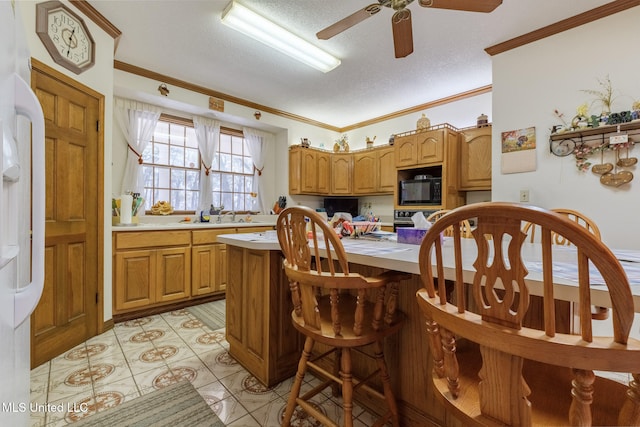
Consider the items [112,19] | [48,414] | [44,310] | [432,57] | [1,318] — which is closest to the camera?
Result: [1,318]

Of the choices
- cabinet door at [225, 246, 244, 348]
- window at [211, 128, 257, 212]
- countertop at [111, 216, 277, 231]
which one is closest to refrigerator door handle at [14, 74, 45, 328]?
cabinet door at [225, 246, 244, 348]

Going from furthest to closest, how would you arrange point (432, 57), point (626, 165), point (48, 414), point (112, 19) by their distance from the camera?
point (432, 57) → point (112, 19) → point (626, 165) → point (48, 414)

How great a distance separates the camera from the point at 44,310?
1.96 metres

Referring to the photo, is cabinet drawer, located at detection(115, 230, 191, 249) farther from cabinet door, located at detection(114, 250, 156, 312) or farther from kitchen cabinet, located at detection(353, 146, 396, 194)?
kitchen cabinet, located at detection(353, 146, 396, 194)

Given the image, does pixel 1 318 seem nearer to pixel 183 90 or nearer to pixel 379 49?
pixel 379 49

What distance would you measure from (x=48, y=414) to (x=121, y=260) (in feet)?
4.68

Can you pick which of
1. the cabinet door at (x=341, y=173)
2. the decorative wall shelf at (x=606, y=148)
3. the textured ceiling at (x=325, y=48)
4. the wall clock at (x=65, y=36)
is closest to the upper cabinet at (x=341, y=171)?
the cabinet door at (x=341, y=173)

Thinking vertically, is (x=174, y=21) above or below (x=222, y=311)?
above

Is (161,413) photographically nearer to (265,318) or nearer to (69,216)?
(265,318)

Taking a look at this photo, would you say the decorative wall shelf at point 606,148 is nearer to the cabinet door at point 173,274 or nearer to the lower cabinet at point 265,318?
the lower cabinet at point 265,318

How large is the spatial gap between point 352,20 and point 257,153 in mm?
2963

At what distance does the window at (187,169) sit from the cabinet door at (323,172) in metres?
1.08

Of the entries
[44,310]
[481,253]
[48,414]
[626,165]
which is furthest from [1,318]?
[626,165]

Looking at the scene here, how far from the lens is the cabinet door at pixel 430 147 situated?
3521mm
